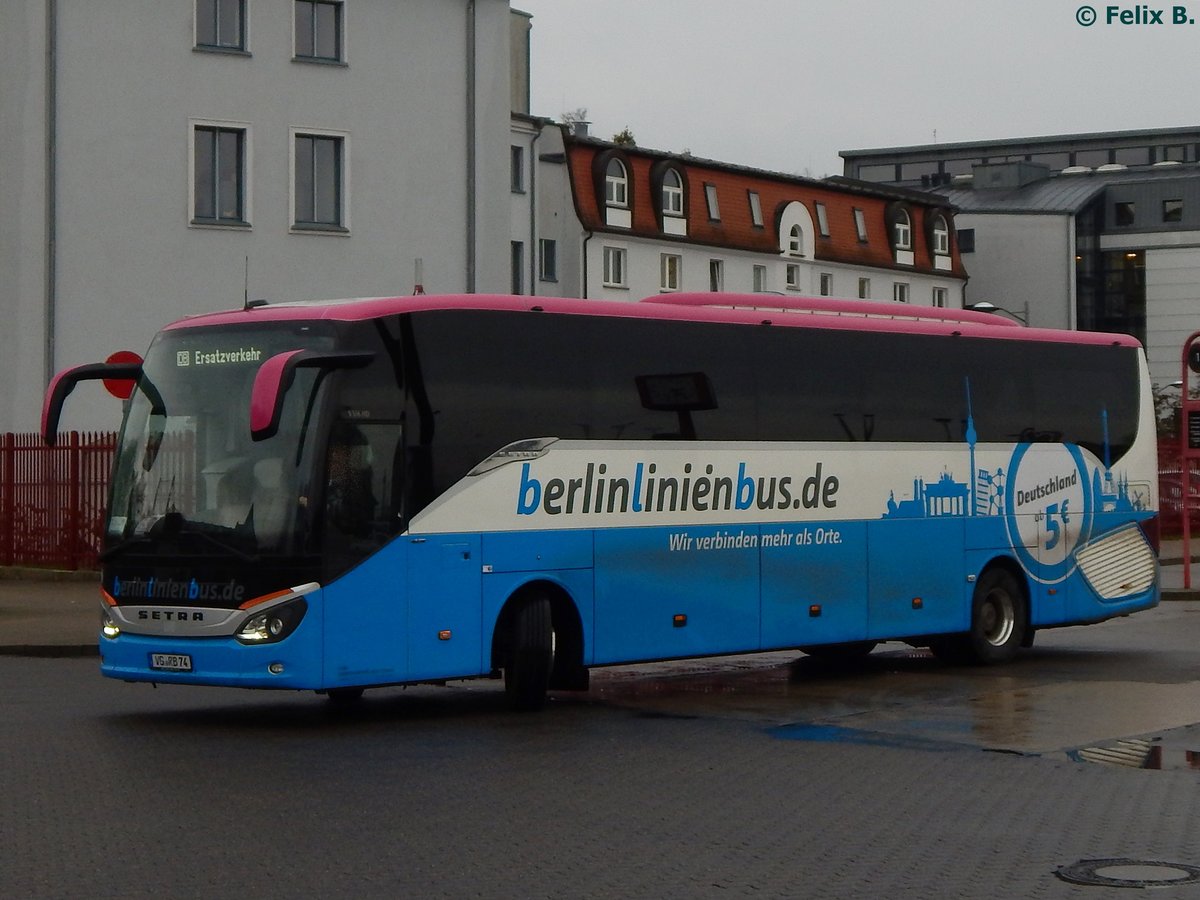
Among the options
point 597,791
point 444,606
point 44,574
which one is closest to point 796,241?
point 44,574

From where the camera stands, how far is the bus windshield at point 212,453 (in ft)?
44.5

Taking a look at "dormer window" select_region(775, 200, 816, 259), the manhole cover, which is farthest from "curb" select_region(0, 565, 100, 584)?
"dormer window" select_region(775, 200, 816, 259)

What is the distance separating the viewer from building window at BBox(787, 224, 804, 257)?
73.9 meters

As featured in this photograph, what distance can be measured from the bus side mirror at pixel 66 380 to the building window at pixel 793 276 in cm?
6008

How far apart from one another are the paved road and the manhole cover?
125 millimetres

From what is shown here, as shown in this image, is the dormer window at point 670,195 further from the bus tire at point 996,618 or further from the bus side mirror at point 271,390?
the bus side mirror at point 271,390

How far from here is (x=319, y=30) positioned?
3691 cm

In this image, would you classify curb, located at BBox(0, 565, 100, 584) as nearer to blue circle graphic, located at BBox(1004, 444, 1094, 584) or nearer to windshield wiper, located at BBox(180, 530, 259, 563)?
blue circle graphic, located at BBox(1004, 444, 1094, 584)

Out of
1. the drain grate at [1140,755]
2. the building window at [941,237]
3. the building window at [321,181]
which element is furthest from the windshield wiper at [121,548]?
the building window at [941,237]

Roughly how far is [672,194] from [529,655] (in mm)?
55632

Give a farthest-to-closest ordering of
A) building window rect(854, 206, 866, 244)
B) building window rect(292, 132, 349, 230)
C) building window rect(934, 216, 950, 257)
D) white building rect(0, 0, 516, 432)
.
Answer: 1. building window rect(934, 216, 950, 257)
2. building window rect(854, 206, 866, 244)
3. building window rect(292, 132, 349, 230)
4. white building rect(0, 0, 516, 432)

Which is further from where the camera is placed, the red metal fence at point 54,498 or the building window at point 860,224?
the building window at point 860,224

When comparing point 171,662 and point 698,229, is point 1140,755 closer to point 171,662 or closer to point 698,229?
point 171,662

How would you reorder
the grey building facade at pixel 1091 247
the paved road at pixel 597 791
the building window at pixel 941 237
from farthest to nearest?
the grey building facade at pixel 1091 247
the building window at pixel 941 237
the paved road at pixel 597 791
